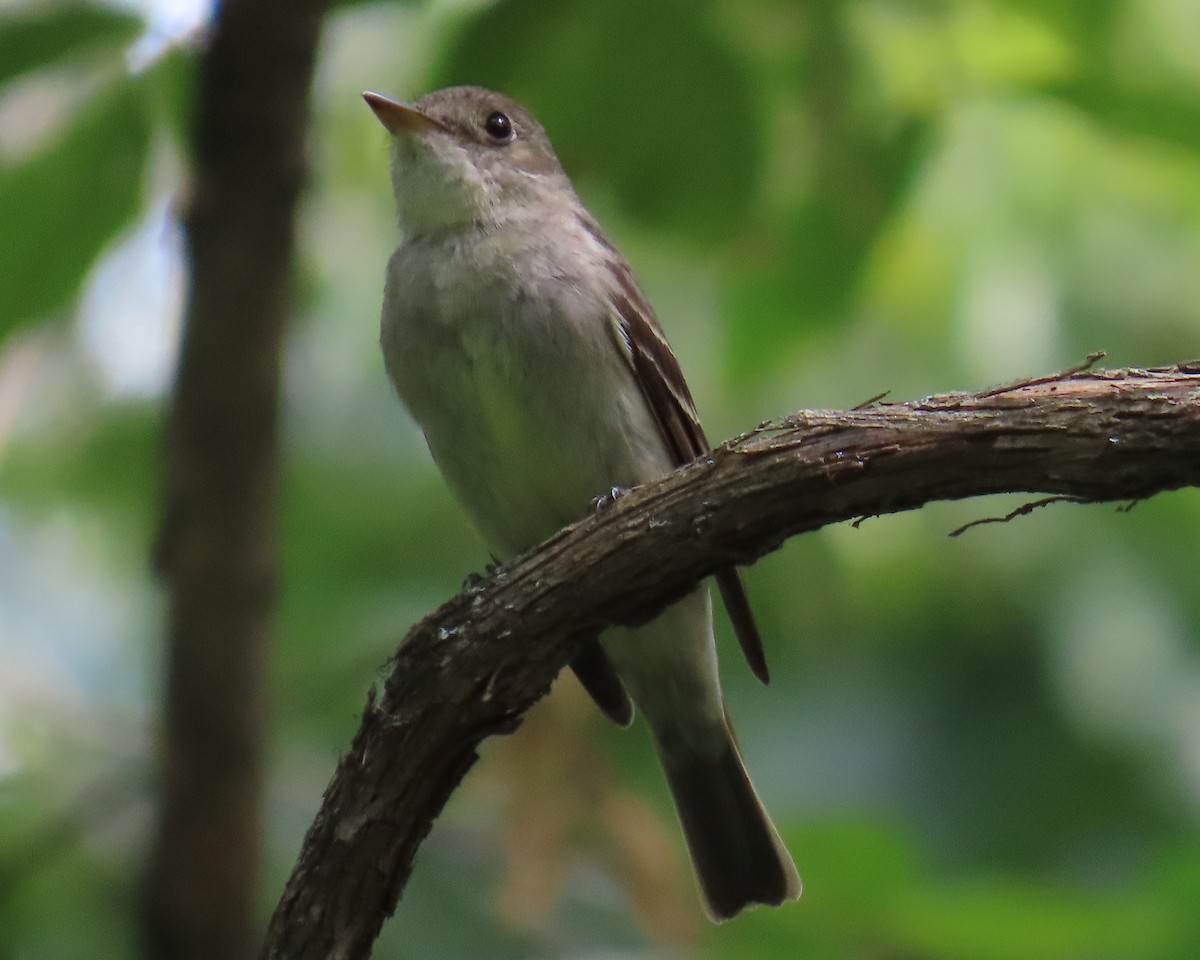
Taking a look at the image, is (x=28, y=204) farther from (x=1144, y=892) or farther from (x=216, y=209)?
(x=1144, y=892)

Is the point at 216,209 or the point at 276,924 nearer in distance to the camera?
the point at 276,924

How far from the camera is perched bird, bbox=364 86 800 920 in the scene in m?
3.99

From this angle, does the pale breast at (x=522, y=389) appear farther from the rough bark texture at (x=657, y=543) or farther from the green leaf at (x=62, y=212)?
the rough bark texture at (x=657, y=543)

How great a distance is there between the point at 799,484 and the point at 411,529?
3.04 meters

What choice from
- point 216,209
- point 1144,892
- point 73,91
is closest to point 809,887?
point 1144,892

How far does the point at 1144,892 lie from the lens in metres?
3.60

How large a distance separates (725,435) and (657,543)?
113 inches

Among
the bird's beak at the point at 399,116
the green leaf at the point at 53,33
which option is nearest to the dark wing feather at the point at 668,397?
the bird's beak at the point at 399,116

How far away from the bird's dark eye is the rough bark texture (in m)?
2.05

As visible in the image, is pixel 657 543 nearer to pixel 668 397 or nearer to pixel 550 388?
pixel 550 388

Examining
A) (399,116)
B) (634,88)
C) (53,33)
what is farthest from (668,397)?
(53,33)

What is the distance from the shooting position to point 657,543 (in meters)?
2.86

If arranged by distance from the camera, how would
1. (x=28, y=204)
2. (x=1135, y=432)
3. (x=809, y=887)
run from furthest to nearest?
(x=809, y=887) → (x=28, y=204) → (x=1135, y=432)

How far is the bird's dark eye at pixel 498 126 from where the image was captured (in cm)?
473
